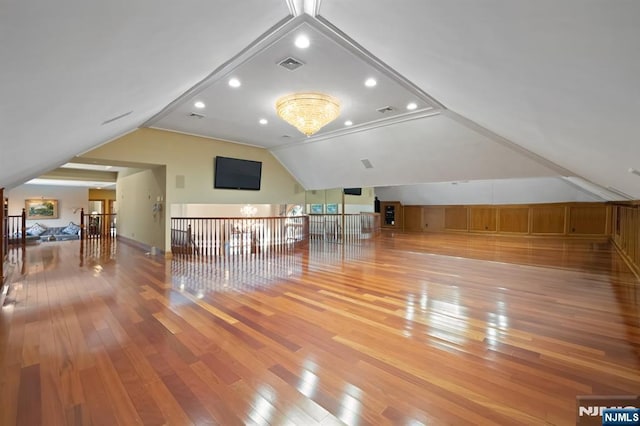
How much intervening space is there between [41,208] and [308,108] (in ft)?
54.8

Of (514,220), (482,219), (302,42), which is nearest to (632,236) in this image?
(514,220)

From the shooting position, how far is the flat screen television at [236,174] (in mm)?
7719

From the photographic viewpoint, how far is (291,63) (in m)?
3.57

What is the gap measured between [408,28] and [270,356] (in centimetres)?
290

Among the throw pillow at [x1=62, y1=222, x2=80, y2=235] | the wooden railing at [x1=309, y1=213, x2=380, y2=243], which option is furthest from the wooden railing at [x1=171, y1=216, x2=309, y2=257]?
the throw pillow at [x1=62, y1=222, x2=80, y2=235]

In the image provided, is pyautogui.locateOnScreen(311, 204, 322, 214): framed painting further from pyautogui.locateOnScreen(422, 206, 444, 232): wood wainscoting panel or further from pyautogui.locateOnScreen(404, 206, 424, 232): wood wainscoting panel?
pyautogui.locateOnScreen(422, 206, 444, 232): wood wainscoting panel

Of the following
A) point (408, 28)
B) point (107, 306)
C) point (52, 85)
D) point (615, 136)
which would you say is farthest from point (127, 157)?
point (615, 136)

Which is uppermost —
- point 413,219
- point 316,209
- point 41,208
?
point 316,209

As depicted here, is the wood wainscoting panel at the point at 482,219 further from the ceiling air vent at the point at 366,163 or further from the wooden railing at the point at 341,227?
the ceiling air vent at the point at 366,163

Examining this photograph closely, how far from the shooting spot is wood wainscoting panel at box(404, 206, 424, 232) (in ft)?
47.9

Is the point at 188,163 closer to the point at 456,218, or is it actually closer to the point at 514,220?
the point at 456,218

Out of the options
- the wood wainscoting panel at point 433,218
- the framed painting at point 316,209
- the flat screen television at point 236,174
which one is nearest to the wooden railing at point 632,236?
the wood wainscoting panel at point 433,218

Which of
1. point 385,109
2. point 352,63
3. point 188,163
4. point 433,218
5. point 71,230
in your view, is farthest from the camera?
point 433,218

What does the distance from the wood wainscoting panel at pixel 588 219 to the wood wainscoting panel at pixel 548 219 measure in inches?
10.4
